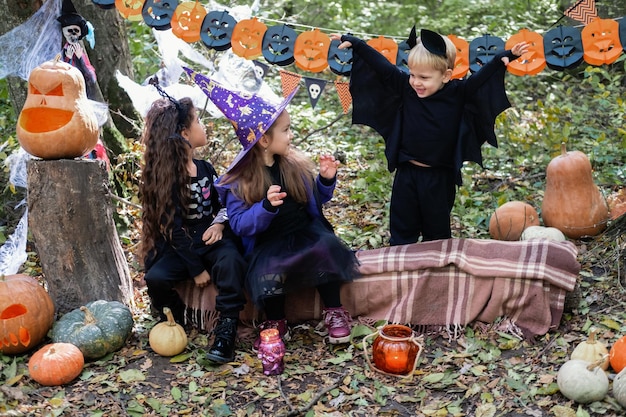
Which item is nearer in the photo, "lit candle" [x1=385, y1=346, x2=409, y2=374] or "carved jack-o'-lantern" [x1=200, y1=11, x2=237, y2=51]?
"lit candle" [x1=385, y1=346, x2=409, y2=374]

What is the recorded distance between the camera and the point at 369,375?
3.73 meters

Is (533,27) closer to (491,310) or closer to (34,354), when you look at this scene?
(491,310)

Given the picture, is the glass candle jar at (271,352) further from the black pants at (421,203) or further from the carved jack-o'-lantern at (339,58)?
the carved jack-o'-lantern at (339,58)

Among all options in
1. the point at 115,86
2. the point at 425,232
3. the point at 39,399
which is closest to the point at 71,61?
the point at 115,86

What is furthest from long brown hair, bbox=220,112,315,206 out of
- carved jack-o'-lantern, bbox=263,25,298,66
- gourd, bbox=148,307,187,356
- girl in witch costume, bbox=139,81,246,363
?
gourd, bbox=148,307,187,356

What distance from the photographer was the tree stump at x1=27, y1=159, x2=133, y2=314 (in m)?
4.15

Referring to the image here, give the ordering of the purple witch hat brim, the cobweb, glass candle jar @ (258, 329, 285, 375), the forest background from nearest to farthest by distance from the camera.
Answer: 1. the forest background
2. glass candle jar @ (258, 329, 285, 375)
3. the purple witch hat brim
4. the cobweb

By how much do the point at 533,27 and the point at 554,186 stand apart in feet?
16.6

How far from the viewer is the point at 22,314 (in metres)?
3.95

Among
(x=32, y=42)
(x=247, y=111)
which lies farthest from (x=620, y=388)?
(x=32, y=42)

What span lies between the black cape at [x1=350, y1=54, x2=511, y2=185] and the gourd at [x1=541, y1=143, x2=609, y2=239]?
1182 millimetres

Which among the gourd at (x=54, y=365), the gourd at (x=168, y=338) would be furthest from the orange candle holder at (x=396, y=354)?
the gourd at (x=54, y=365)

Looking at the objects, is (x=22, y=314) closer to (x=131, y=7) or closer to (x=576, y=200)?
(x=131, y=7)

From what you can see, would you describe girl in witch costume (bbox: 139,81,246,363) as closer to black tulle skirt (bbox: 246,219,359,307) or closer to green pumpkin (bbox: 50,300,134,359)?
black tulle skirt (bbox: 246,219,359,307)
